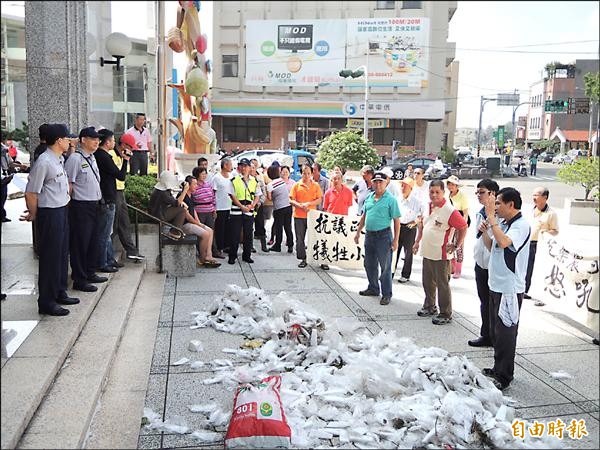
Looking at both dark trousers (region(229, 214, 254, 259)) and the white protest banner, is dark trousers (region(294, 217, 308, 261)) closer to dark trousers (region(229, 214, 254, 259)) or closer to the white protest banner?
the white protest banner

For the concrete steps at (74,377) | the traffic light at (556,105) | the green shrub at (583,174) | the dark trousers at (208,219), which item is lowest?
the concrete steps at (74,377)

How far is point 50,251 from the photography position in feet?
14.3

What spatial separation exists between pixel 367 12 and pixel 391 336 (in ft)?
A: 9.91

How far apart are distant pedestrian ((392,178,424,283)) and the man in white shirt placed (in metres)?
2.58

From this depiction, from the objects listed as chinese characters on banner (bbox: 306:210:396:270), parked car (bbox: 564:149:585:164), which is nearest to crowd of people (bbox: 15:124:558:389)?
chinese characters on banner (bbox: 306:210:396:270)

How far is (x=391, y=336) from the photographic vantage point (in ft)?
15.9

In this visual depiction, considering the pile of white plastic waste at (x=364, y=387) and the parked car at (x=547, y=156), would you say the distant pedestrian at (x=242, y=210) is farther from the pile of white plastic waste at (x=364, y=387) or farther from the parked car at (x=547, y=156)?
the parked car at (x=547, y=156)

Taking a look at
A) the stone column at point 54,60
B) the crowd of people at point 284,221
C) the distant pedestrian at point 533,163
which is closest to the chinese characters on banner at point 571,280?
the crowd of people at point 284,221

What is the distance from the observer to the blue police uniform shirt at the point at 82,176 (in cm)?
511

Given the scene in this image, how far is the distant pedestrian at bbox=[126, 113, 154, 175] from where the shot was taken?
29.5 feet

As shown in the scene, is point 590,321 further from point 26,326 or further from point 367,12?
point 26,326

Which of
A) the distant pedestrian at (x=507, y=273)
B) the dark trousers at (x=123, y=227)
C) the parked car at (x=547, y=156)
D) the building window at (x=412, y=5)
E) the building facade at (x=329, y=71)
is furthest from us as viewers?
the dark trousers at (x=123, y=227)

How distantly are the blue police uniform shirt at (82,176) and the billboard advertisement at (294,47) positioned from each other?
1940 mm

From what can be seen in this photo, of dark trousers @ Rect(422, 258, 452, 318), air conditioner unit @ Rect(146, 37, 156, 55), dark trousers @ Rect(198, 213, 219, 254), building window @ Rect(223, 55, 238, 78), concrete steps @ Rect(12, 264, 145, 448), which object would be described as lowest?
concrete steps @ Rect(12, 264, 145, 448)
